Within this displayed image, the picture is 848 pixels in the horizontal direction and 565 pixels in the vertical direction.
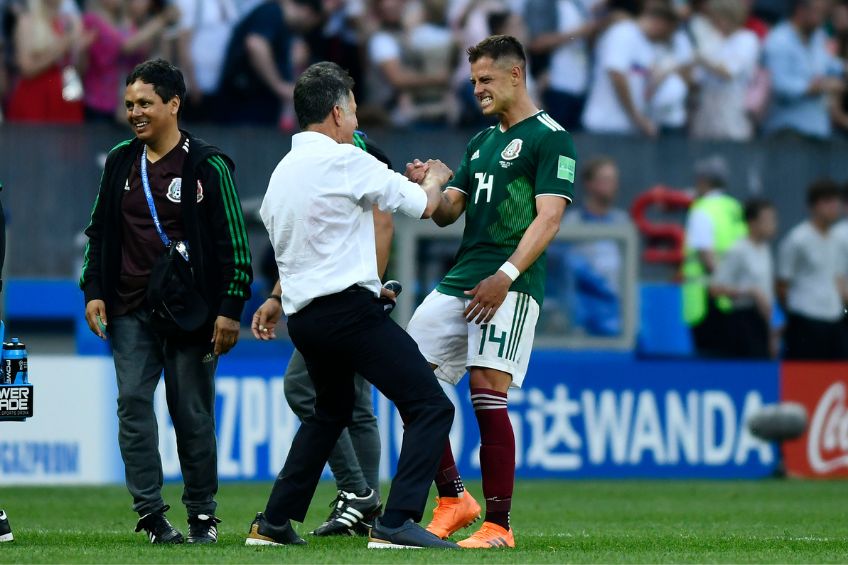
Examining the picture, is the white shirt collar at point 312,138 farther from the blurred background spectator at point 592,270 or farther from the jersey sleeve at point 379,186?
the blurred background spectator at point 592,270

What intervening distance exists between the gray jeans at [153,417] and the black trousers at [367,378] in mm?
541

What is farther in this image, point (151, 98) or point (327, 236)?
point (151, 98)

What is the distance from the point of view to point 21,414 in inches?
301

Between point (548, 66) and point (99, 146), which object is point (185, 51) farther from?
point (548, 66)

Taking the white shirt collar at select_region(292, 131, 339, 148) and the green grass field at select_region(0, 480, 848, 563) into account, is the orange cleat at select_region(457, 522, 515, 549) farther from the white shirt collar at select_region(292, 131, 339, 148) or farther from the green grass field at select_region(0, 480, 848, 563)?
the white shirt collar at select_region(292, 131, 339, 148)

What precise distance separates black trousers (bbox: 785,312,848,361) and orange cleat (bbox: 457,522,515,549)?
8071 millimetres

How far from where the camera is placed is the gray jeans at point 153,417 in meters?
7.65

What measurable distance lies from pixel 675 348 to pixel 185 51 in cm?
503

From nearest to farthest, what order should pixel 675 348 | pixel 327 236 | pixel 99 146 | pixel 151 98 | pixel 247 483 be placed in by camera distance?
pixel 327 236 → pixel 151 98 → pixel 247 483 → pixel 99 146 → pixel 675 348

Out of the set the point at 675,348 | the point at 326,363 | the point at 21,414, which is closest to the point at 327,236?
the point at 326,363

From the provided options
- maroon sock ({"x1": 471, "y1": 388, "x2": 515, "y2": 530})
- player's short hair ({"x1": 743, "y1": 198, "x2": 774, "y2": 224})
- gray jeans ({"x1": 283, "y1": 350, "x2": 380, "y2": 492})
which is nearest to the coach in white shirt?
maroon sock ({"x1": 471, "y1": 388, "x2": 515, "y2": 530})

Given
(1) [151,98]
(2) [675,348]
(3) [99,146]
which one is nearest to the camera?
(1) [151,98]

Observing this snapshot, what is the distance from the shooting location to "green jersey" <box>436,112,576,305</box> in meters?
7.62

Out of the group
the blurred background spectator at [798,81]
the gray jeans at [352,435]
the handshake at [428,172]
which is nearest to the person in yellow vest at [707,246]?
the blurred background spectator at [798,81]
